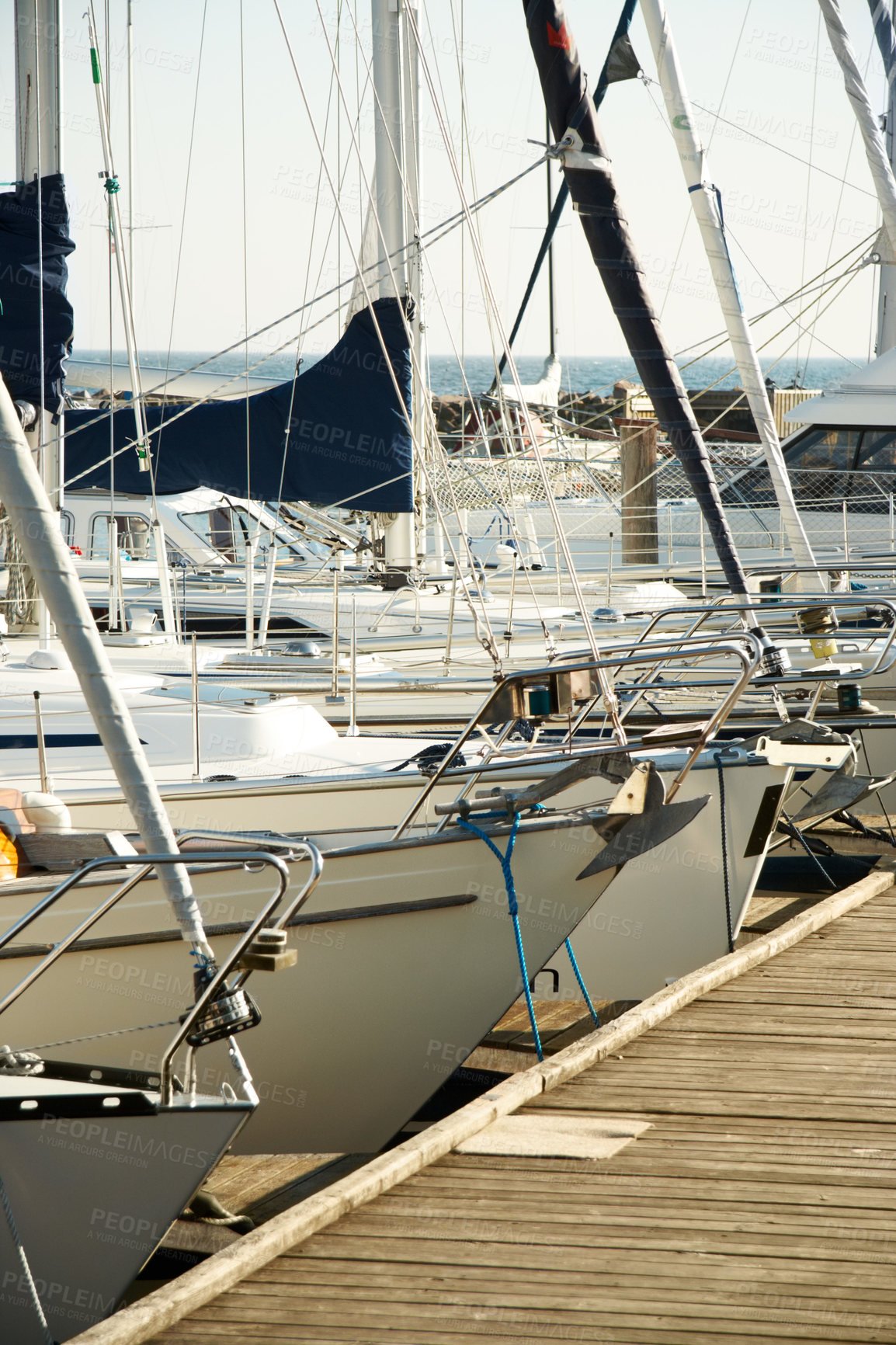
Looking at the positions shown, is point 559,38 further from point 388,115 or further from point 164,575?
point 164,575

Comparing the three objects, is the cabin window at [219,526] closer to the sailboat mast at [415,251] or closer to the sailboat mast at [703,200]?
the sailboat mast at [415,251]

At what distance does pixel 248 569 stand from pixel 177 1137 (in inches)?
240

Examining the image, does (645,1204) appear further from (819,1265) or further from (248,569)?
(248,569)

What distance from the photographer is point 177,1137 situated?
3.54 metres

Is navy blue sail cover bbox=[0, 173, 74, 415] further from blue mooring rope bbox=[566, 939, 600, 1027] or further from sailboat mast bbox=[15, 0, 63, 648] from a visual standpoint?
blue mooring rope bbox=[566, 939, 600, 1027]

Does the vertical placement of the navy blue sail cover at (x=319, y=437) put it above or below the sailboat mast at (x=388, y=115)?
below

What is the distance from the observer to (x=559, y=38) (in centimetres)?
559

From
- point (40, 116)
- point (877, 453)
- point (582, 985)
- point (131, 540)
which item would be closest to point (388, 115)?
point (40, 116)

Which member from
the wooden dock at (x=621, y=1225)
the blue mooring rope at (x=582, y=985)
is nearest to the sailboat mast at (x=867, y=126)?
the blue mooring rope at (x=582, y=985)

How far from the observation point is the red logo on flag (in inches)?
220

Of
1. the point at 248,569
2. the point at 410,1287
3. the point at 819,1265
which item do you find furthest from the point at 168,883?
the point at 248,569

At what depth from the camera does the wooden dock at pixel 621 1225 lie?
2764 millimetres

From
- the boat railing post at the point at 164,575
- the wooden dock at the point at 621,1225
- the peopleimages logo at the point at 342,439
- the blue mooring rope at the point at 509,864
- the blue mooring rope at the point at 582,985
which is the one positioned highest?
the peopleimages logo at the point at 342,439

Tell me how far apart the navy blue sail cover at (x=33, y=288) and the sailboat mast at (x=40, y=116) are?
4 centimetres
